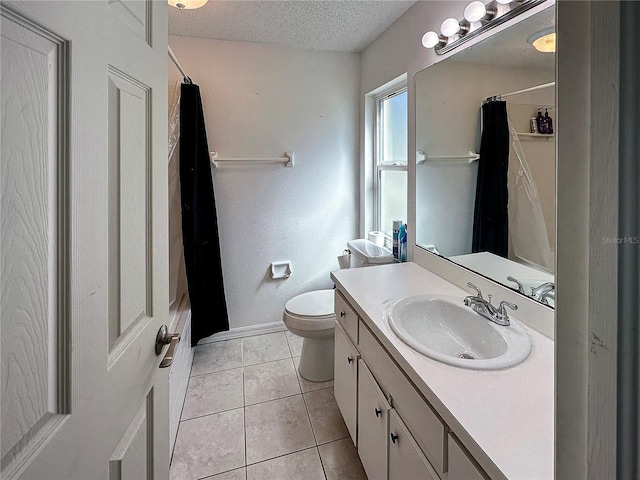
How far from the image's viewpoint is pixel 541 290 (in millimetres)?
1144

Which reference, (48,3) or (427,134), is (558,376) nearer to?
(48,3)

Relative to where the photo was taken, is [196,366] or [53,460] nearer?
[53,460]

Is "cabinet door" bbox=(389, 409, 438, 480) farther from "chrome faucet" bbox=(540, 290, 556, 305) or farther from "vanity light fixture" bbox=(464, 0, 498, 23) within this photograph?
"vanity light fixture" bbox=(464, 0, 498, 23)

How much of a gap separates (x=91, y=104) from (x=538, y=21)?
1.38m

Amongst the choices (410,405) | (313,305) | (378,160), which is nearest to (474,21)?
(378,160)

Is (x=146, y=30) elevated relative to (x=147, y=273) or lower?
elevated

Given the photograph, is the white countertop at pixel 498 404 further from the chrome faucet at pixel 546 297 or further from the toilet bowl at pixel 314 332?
the toilet bowl at pixel 314 332

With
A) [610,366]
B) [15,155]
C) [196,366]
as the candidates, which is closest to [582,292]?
[610,366]

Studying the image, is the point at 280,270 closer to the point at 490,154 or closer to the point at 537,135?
the point at 490,154

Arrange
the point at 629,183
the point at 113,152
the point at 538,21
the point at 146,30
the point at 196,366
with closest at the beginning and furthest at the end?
the point at 629,183, the point at 113,152, the point at 146,30, the point at 538,21, the point at 196,366

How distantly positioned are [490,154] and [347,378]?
1.18m

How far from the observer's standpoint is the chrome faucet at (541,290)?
1.12 meters

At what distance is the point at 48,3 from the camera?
44 cm

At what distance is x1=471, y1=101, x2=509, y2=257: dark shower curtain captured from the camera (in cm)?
Result: 134
